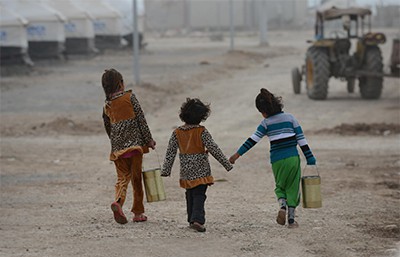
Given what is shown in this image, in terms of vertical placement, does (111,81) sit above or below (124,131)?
above

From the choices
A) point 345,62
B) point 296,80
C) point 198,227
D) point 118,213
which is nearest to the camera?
point 198,227

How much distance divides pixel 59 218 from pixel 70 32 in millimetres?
37705

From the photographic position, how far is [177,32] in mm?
92688

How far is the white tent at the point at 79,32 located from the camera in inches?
1842

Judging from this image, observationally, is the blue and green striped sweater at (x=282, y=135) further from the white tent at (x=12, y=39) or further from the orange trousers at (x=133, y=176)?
the white tent at (x=12, y=39)

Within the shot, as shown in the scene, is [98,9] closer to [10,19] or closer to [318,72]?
[10,19]

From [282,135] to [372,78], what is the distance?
15.5m

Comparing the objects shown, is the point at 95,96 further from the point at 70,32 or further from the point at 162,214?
the point at 70,32

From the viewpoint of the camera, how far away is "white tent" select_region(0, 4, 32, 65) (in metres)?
35.1

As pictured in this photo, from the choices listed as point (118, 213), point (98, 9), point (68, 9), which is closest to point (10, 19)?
point (68, 9)

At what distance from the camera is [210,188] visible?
Answer: 12.2 metres

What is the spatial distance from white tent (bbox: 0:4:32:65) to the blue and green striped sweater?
89.5 ft

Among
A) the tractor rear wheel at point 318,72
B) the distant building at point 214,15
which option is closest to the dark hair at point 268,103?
the tractor rear wheel at point 318,72

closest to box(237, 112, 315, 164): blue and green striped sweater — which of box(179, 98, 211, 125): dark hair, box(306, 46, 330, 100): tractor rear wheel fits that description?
box(179, 98, 211, 125): dark hair
